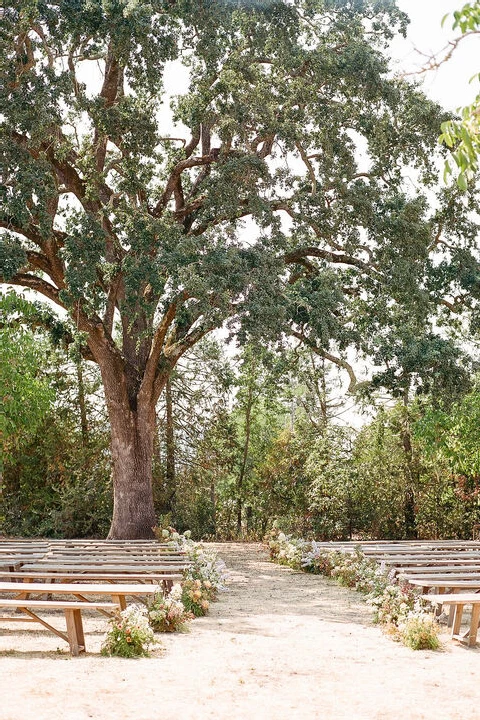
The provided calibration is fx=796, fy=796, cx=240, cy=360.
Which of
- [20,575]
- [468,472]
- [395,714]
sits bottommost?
[395,714]

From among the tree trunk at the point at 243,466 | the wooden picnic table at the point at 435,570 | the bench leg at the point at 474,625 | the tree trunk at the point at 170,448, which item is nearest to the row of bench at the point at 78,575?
the wooden picnic table at the point at 435,570

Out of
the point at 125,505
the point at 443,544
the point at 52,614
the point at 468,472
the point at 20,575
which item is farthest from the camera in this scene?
the point at 468,472

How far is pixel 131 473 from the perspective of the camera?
1455 centimetres

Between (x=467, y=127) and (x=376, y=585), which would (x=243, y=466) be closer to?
(x=376, y=585)

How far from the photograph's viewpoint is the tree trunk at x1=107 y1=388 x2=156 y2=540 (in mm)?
14453

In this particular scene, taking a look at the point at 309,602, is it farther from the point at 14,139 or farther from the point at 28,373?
the point at 14,139

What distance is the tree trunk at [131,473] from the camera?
14.5m

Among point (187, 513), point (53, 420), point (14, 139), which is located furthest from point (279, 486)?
point (14, 139)

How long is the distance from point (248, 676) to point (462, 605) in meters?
2.40

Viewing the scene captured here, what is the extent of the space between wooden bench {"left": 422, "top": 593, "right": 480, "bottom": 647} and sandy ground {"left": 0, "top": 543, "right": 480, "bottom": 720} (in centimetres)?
22

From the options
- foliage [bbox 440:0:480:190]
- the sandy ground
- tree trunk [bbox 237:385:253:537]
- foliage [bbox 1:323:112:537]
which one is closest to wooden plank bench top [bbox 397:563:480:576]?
the sandy ground

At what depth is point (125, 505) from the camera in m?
14.5

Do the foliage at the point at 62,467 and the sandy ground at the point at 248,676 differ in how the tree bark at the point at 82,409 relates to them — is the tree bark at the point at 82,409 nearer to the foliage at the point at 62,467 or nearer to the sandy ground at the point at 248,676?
the foliage at the point at 62,467

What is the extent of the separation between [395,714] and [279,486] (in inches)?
540
